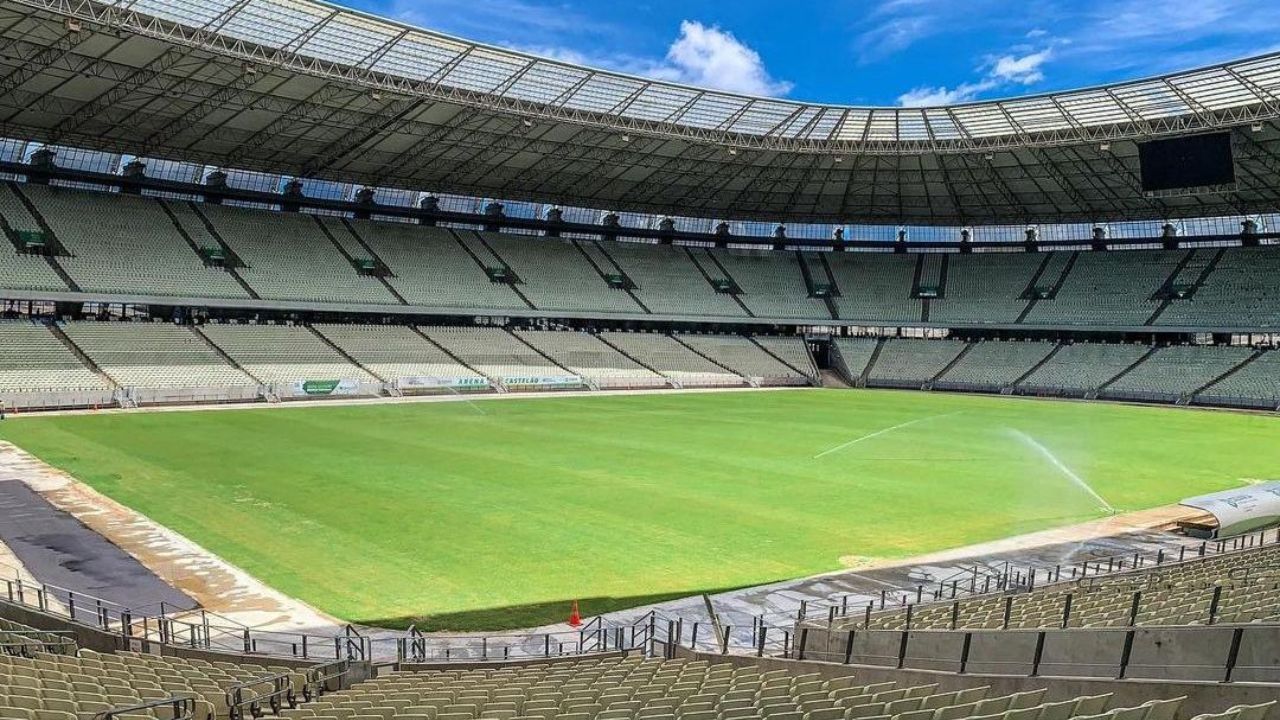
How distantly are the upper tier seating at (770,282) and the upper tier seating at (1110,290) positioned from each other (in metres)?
21.6

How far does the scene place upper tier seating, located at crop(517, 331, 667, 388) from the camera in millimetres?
68000

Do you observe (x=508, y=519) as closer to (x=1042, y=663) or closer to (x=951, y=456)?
(x=1042, y=663)

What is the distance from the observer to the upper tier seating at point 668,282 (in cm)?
8219

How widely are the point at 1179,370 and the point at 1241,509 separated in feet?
179

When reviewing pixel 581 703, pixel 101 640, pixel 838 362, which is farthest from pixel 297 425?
pixel 838 362

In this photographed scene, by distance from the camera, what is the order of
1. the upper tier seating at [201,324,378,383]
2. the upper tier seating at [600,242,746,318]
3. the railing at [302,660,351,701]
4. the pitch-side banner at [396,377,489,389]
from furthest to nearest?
the upper tier seating at [600,242,746,318] → the pitch-side banner at [396,377,489,389] → the upper tier seating at [201,324,378,383] → the railing at [302,660,351,701]

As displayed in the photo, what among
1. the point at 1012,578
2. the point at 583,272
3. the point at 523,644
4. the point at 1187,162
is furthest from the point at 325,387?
the point at 1187,162

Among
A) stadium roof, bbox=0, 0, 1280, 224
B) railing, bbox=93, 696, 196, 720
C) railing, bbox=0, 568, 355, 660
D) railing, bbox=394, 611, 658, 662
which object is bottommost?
railing, bbox=394, 611, 658, 662

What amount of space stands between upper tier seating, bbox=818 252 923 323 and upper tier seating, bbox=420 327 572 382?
115 ft

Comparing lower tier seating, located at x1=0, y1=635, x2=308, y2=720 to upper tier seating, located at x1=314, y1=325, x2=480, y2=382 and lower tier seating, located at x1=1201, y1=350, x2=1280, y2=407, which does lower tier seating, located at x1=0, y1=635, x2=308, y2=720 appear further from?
lower tier seating, located at x1=1201, y1=350, x2=1280, y2=407

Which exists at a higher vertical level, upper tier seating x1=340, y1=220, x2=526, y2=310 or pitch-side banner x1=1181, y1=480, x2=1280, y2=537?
upper tier seating x1=340, y1=220, x2=526, y2=310

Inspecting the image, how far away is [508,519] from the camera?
22.2m

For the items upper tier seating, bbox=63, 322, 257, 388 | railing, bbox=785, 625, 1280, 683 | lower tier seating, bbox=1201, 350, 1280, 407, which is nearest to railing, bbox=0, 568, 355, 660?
railing, bbox=785, 625, 1280, 683

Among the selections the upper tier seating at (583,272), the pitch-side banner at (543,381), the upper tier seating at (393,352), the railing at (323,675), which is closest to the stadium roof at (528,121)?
the upper tier seating at (583,272)
